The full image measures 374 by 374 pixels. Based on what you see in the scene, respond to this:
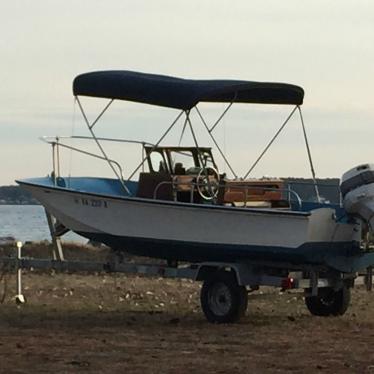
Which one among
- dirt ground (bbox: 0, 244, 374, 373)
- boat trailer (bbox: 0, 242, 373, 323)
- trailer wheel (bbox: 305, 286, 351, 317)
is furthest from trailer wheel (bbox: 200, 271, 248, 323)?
Answer: trailer wheel (bbox: 305, 286, 351, 317)

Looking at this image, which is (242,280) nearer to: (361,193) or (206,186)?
(206,186)

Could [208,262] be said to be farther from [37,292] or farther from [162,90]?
[37,292]

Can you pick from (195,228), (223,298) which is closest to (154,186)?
(195,228)

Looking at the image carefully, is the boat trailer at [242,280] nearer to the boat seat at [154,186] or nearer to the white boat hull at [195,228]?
the white boat hull at [195,228]

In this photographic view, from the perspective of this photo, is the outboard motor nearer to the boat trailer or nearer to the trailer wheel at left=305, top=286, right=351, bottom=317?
the boat trailer

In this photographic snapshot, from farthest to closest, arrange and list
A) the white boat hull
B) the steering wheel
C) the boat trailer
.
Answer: the steering wheel < the boat trailer < the white boat hull

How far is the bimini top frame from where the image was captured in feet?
53.1

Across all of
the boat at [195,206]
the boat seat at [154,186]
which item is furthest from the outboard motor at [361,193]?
the boat seat at [154,186]

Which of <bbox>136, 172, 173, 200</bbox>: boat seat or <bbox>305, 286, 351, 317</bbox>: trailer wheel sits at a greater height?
<bbox>136, 172, 173, 200</bbox>: boat seat

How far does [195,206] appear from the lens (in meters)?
15.8

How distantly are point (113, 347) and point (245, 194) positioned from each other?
4.04m

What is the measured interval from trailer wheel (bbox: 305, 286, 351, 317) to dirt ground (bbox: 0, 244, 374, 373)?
18 cm

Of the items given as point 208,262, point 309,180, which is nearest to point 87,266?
point 208,262

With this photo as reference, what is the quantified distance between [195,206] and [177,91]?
5.32 ft
